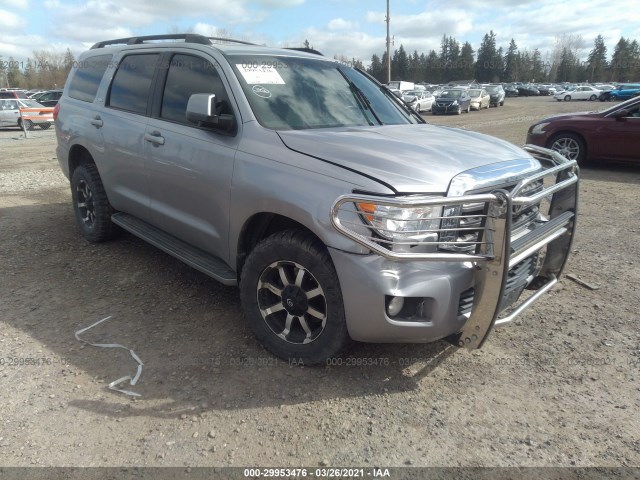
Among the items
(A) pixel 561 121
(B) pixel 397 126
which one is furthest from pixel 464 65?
(B) pixel 397 126

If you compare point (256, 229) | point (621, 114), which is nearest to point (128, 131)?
point (256, 229)

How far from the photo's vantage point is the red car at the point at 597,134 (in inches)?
371

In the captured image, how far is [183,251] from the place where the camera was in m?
3.83

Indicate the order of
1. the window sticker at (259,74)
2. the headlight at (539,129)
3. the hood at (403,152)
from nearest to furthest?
the hood at (403,152) < the window sticker at (259,74) < the headlight at (539,129)

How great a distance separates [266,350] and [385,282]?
47.0 inches

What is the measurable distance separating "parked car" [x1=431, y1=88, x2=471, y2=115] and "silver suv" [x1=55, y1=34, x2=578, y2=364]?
87.1ft

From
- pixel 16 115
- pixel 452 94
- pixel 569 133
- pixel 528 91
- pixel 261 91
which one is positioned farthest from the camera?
pixel 528 91

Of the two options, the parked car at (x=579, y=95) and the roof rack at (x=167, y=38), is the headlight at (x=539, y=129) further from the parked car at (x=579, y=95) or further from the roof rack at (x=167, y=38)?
the parked car at (x=579, y=95)

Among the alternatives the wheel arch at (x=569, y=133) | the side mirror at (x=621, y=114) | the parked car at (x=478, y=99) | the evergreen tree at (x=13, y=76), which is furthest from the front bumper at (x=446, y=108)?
the evergreen tree at (x=13, y=76)

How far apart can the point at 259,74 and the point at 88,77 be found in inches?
108

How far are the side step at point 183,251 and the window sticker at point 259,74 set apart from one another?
1.36 m

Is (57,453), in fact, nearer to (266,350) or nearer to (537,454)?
(266,350)

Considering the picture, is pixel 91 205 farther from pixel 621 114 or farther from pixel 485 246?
pixel 621 114

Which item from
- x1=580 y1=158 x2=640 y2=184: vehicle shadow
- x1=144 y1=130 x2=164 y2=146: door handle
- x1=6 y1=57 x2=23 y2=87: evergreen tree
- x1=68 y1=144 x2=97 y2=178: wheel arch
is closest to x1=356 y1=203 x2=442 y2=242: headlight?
x1=144 y1=130 x2=164 y2=146: door handle
